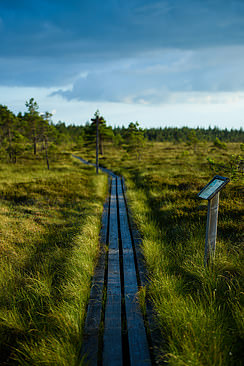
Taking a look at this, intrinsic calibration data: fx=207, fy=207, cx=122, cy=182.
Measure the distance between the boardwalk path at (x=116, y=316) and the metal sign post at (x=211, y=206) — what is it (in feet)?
4.82

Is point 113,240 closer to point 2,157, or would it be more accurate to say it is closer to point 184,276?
point 184,276

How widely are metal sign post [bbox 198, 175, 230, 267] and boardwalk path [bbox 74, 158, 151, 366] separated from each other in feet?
4.82

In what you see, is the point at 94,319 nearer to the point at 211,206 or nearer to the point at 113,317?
the point at 113,317

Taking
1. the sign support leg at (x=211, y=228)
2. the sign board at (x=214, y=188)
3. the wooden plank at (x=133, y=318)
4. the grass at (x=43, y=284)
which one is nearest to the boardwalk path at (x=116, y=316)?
the wooden plank at (x=133, y=318)

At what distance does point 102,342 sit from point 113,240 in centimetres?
328

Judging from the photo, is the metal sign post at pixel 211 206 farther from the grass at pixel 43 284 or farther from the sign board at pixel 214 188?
the grass at pixel 43 284

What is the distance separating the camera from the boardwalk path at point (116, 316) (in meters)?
2.48

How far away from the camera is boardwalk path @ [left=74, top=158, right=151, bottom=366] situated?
248 cm

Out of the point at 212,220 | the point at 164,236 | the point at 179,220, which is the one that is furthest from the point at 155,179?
the point at 212,220

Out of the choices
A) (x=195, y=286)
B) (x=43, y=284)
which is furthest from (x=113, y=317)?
(x=195, y=286)

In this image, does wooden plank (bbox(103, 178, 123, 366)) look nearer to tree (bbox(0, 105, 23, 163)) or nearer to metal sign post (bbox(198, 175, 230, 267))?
metal sign post (bbox(198, 175, 230, 267))

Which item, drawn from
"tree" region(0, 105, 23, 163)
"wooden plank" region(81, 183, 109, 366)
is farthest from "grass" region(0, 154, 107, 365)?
"tree" region(0, 105, 23, 163)

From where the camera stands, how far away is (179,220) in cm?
713

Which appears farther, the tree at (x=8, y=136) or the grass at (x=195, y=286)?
the tree at (x=8, y=136)
